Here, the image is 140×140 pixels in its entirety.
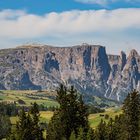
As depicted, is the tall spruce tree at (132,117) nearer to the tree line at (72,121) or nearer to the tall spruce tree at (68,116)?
the tree line at (72,121)

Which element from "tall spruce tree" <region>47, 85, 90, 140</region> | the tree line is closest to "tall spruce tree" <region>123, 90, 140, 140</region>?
the tree line

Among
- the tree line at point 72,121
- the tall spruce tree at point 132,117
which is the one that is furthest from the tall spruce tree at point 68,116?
the tall spruce tree at point 132,117

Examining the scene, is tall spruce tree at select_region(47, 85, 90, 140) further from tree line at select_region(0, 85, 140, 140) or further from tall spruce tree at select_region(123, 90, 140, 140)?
tall spruce tree at select_region(123, 90, 140, 140)

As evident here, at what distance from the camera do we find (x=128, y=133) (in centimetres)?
9650

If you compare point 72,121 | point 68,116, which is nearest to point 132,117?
point 72,121

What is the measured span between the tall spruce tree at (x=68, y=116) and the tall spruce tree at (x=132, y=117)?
30.5 feet

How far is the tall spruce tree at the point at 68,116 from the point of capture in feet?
306

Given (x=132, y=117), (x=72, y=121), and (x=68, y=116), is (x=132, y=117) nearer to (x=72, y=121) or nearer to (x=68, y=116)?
(x=72, y=121)

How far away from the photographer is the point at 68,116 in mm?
93562

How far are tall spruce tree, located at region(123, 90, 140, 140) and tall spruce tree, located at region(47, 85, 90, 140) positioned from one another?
9296 mm

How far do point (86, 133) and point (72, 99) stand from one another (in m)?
9.22

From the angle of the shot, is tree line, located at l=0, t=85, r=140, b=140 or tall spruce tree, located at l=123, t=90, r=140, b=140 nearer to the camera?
tree line, located at l=0, t=85, r=140, b=140

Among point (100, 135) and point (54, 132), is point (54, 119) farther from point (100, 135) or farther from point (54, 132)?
point (100, 135)

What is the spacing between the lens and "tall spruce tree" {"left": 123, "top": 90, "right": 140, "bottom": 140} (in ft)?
315
